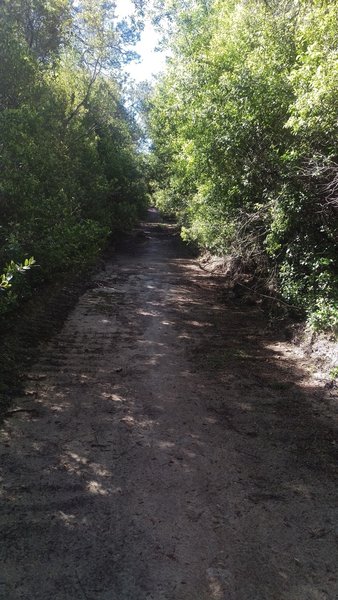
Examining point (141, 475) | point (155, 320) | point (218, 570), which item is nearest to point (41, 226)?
point (155, 320)

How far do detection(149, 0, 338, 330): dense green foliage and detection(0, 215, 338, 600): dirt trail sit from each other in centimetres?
270

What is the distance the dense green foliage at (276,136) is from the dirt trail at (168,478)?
270 centimetres

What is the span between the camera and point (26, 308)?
36.0 ft

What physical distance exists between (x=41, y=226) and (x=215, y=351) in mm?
5065

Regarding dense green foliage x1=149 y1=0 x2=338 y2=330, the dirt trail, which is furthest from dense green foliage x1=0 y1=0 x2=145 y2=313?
dense green foliage x1=149 y1=0 x2=338 y2=330

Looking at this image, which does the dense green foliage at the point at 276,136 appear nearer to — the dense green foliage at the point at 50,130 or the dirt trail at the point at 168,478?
the dirt trail at the point at 168,478

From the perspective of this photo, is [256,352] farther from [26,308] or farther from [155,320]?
[26,308]

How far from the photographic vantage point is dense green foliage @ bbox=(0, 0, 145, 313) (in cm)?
902

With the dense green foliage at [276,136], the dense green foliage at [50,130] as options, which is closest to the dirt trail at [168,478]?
the dense green foliage at [50,130]

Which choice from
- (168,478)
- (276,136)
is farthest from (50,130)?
(168,478)

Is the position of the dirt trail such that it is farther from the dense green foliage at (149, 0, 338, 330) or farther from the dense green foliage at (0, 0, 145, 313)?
the dense green foliage at (149, 0, 338, 330)

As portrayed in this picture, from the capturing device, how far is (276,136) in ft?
33.3

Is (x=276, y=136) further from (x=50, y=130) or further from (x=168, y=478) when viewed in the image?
(x=168, y=478)

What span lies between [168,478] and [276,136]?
27.4 feet
